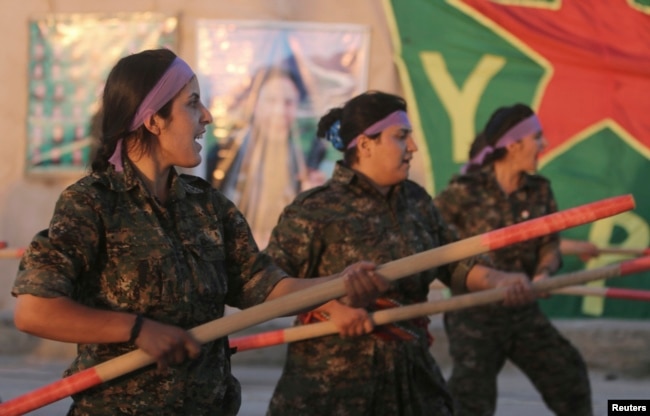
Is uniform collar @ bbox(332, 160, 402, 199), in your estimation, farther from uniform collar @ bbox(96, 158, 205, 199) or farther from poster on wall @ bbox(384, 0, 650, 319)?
poster on wall @ bbox(384, 0, 650, 319)

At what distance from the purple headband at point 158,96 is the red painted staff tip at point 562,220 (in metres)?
0.97

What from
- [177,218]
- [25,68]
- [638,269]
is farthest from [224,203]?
[25,68]

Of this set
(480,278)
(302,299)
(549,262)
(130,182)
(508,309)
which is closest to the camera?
(130,182)

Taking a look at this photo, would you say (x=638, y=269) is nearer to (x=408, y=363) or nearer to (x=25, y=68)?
(x=408, y=363)

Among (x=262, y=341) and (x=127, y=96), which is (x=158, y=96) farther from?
(x=262, y=341)

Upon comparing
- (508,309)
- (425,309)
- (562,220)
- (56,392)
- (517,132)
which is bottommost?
(56,392)

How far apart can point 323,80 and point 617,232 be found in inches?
95.2

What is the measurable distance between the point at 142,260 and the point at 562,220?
1.17m

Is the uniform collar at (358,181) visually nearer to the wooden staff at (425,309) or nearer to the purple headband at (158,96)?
the wooden staff at (425,309)

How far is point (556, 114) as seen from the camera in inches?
350

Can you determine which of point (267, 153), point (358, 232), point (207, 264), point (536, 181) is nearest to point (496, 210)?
point (536, 181)

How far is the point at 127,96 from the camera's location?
325cm

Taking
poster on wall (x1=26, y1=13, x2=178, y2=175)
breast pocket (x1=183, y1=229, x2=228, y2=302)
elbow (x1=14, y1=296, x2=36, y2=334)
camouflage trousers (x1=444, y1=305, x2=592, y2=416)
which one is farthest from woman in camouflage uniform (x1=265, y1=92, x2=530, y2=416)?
poster on wall (x1=26, y1=13, x2=178, y2=175)

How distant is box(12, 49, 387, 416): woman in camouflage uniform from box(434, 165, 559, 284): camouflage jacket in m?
2.67
